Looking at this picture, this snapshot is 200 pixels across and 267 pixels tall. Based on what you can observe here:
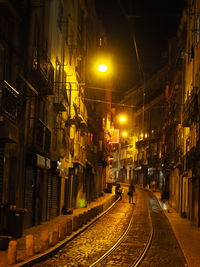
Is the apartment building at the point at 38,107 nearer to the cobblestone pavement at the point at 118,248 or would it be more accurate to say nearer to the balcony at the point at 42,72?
the balcony at the point at 42,72

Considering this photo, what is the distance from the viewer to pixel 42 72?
22.3 meters

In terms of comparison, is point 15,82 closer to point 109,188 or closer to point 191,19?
point 191,19

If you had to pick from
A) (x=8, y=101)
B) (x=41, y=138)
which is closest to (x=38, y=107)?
(x=41, y=138)

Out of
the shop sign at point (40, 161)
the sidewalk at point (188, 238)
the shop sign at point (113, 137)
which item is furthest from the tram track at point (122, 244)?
the shop sign at point (113, 137)

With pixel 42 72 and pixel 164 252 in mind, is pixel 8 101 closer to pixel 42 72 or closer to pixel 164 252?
pixel 42 72

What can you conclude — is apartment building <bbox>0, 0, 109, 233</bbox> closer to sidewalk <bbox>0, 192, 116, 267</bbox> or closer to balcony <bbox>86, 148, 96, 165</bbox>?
sidewalk <bbox>0, 192, 116, 267</bbox>

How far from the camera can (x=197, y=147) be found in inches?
1050

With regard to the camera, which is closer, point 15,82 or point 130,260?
point 130,260

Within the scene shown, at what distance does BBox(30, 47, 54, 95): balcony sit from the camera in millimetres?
21516

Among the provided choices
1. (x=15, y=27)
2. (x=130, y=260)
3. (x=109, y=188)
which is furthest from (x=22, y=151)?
(x=109, y=188)

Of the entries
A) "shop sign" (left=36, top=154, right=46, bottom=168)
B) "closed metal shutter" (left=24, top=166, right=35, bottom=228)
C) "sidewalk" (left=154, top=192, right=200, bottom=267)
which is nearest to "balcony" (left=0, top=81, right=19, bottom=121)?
"shop sign" (left=36, top=154, right=46, bottom=168)

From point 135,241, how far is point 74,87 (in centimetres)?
1847

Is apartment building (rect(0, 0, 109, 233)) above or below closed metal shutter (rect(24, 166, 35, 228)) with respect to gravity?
above

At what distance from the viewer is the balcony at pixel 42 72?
21516mm
